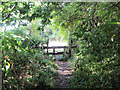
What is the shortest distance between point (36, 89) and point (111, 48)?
174cm

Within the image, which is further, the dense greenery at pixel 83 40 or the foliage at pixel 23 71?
the foliage at pixel 23 71

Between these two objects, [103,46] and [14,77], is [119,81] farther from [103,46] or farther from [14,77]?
[14,77]

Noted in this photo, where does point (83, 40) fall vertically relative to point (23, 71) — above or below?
above

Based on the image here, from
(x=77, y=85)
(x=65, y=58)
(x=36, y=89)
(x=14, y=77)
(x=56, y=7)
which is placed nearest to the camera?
(x=56, y=7)

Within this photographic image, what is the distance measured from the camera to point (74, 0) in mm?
1704

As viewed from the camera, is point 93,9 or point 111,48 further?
point 93,9

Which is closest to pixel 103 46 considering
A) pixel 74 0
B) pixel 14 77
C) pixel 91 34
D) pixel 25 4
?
pixel 91 34

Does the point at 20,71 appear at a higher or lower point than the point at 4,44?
lower

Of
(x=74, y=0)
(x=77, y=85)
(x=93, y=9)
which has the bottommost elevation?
(x=77, y=85)

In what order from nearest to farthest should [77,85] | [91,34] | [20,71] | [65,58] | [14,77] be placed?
1. [91,34]
2. [14,77]
3. [20,71]
4. [77,85]
5. [65,58]

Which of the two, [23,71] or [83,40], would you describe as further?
[23,71]

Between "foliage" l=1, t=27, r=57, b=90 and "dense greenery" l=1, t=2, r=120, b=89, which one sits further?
"foliage" l=1, t=27, r=57, b=90

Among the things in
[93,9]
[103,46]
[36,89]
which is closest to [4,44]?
[103,46]

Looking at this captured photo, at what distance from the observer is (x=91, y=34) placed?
4.51ft
